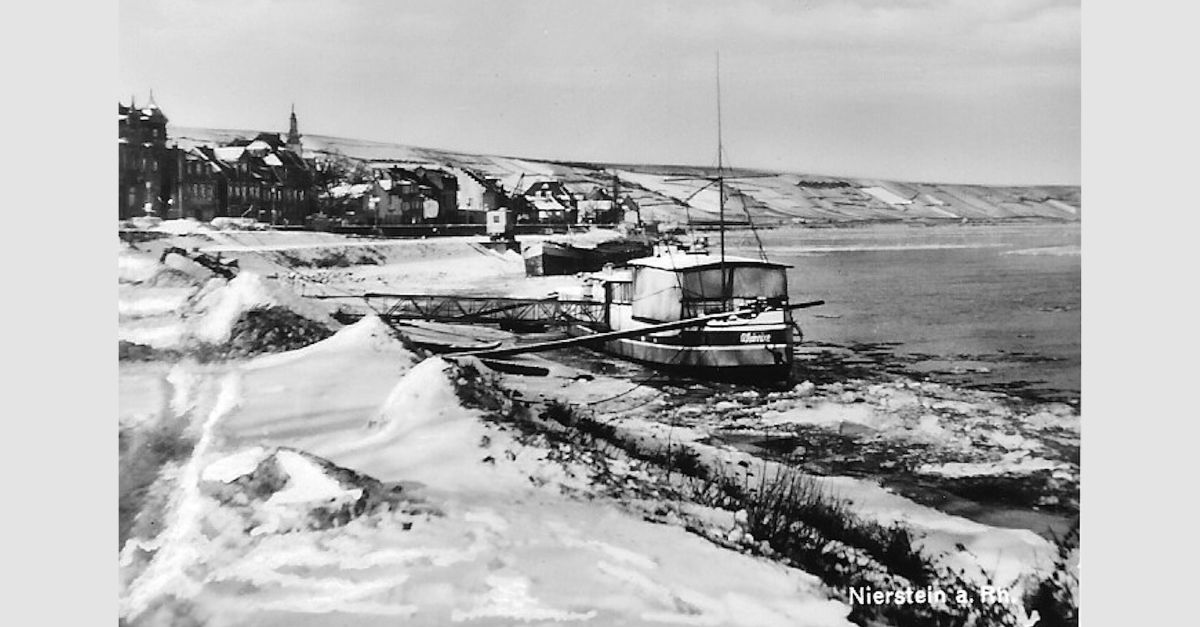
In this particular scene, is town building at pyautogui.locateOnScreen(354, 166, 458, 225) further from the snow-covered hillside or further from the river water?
the river water

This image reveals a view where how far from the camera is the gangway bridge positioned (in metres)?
2.98

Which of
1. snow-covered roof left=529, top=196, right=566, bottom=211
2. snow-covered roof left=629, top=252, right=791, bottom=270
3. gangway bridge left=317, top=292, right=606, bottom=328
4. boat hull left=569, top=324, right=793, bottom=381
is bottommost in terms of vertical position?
boat hull left=569, top=324, right=793, bottom=381

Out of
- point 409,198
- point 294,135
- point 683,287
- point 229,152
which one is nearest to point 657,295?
point 683,287

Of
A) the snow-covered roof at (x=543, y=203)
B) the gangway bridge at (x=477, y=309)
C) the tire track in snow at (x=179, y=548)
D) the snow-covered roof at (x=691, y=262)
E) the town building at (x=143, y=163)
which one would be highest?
the town building at (x=143, y=163)

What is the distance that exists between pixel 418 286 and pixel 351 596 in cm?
93

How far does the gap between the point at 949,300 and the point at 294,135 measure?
2.12m

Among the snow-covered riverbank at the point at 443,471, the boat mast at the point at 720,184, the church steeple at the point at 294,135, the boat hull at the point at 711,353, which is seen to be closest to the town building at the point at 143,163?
the snow-covered riverbank at the point at 443,471

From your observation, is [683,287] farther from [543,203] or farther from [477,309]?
[477,309]

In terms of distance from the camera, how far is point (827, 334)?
9.96ft

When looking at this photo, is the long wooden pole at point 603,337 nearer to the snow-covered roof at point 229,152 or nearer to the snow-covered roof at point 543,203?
the snow-covered roof at point 543,203

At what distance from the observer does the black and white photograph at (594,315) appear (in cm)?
274

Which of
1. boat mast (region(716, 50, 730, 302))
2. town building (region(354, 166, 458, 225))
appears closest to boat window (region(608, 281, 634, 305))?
boat mast (region(716, 50, 730, 302))

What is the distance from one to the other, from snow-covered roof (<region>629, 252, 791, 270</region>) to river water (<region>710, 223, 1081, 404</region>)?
0.11 ft

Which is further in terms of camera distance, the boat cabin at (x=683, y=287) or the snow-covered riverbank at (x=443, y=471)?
the boat cabin at (x=683, y=287)
